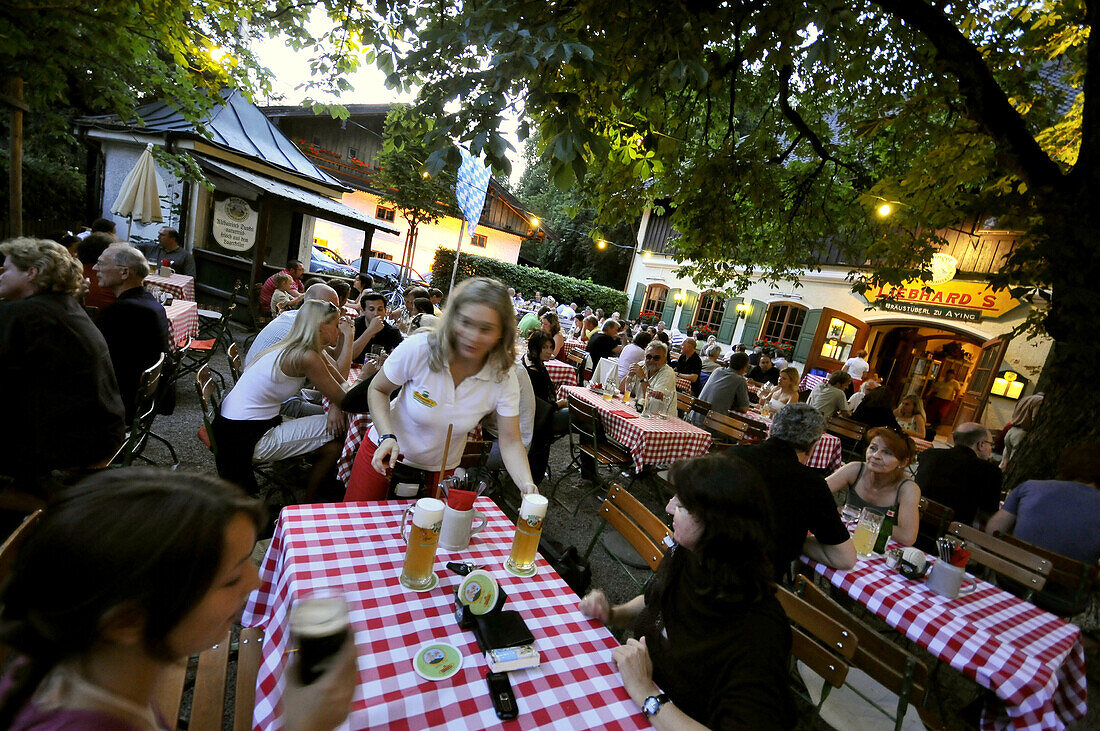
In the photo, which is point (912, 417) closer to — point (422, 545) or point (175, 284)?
point (422, 545)

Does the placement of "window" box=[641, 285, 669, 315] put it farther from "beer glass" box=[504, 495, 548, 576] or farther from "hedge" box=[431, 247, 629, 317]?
"beer glass" box=[504, 495, 548, 576]

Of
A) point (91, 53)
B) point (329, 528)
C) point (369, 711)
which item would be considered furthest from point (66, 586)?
point (91, 53)

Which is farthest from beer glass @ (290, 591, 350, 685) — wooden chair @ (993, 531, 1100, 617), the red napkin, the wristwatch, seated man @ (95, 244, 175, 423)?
wooden chair @ (993, 531, 1100, 617)

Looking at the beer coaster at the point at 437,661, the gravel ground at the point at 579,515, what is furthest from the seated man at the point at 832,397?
the beer coaster at the point at 437,661

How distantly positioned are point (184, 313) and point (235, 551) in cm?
618

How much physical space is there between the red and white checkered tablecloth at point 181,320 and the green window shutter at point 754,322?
51.1 ft

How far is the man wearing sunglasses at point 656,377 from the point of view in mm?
5425

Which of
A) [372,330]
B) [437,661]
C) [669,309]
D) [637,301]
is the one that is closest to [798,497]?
[437,661]

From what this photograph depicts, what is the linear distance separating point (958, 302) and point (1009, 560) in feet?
40.6

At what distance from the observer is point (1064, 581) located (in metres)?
3.02

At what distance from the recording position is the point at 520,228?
26688 mm

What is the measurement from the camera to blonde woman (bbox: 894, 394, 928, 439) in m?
6.88

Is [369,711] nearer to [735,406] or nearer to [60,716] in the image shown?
[60,716]

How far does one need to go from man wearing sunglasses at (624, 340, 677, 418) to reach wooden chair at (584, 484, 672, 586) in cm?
297
